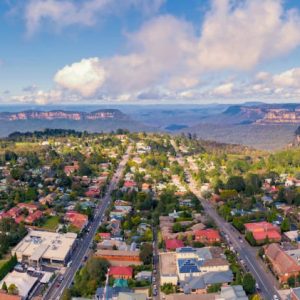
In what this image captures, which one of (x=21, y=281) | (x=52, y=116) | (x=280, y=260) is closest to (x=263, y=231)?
Answer: (x=280, y=260)

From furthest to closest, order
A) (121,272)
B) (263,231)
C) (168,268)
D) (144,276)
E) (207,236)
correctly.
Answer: (263,231) < (207,236) < (168,268) < (121,272) < (144,276)

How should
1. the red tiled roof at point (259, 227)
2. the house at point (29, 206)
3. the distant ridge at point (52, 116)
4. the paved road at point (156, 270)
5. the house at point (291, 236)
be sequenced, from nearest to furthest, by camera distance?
the paved road at point (156, 270) < the house at point (291, 236) < the red tiled roof at point (259, 227) < the house at point (29, 206) < the distant ridge at point (52, 116)

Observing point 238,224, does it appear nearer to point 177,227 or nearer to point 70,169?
point 177,227

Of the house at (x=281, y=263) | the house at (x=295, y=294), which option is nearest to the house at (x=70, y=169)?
the house at (x=281, y=263)

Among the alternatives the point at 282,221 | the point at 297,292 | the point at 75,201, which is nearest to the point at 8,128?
the point at 75,201

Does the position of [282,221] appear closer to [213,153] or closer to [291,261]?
[291,261]

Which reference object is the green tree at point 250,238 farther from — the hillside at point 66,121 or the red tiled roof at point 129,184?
the hillside at point 66,121
